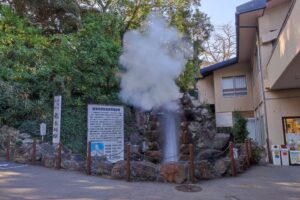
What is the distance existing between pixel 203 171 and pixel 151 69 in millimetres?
5677

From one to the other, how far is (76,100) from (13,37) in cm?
464

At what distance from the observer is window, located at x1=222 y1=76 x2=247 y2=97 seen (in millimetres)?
17875

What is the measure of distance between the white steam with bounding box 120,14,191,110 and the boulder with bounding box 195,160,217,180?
5304 mm

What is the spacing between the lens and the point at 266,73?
486 inches

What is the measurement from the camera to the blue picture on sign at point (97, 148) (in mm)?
11216

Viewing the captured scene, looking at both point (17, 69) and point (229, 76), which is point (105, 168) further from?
point (229, 76)

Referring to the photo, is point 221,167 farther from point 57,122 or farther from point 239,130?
point 239,130

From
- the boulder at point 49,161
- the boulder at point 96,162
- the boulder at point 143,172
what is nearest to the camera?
the boulder at point 143,172

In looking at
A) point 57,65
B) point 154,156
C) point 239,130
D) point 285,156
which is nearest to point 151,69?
point 154,156

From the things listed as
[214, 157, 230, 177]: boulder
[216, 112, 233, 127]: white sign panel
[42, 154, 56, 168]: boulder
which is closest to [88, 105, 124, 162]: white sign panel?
[42, 154, 56, 168]: boulder

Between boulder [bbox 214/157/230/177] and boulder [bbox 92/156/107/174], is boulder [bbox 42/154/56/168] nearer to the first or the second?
boulder [bbox 92/156/107/174]

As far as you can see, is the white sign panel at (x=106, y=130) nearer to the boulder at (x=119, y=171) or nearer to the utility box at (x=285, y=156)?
the boulder at (x=119, y=171)

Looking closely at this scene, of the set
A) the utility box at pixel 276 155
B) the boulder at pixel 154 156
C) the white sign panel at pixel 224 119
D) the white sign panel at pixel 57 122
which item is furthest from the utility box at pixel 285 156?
the white sign panel at pixel 57 122

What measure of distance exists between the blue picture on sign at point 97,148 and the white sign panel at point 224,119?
900 centimetres
